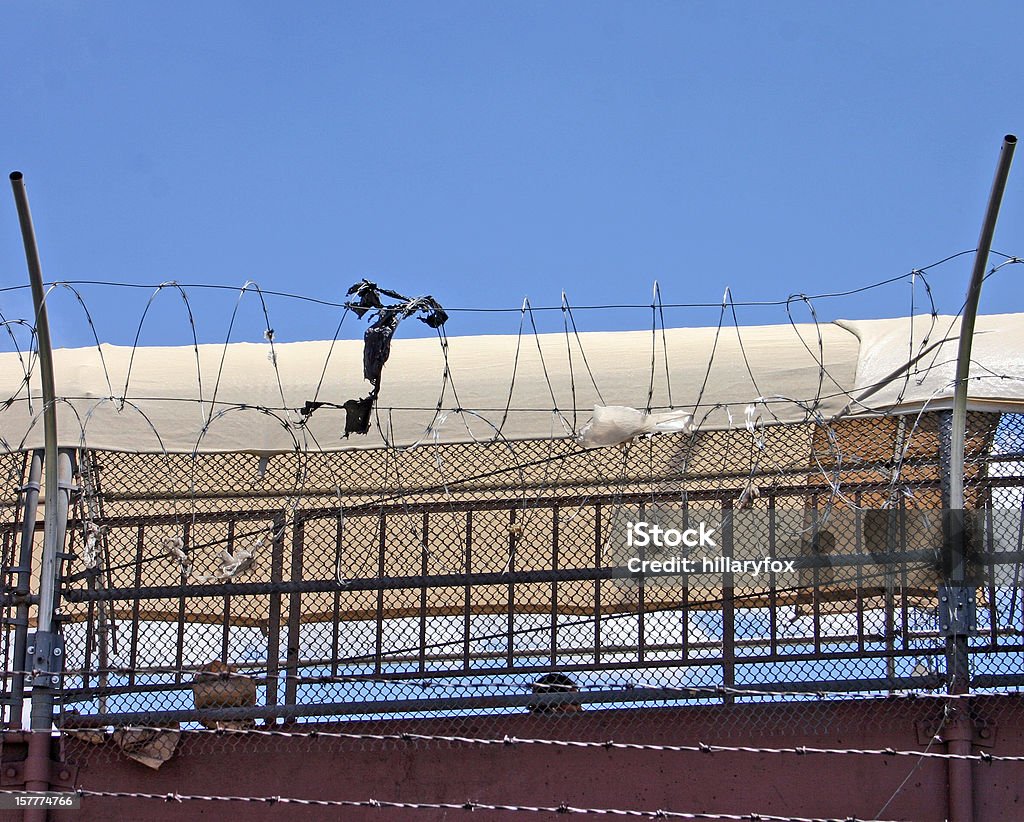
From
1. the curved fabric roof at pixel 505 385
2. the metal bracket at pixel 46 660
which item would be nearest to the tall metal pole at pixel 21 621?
the metal bracket at pixel 46 660

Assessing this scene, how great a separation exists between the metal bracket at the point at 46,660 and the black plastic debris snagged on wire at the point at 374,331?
1.53 metres

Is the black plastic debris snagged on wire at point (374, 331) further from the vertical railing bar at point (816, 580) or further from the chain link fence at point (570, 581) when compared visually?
the vertical railing bar at point (816, 580)

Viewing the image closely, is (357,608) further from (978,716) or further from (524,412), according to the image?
(978,716)

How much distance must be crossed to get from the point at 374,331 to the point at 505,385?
0.76m

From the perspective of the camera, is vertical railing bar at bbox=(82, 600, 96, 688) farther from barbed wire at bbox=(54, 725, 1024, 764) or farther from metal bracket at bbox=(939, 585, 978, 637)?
metal bracket at bbox=(939, 585, 978, 637)

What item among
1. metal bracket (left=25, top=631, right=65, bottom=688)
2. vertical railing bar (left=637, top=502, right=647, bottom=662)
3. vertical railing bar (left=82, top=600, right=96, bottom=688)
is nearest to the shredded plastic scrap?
vertical railing bar (left=637, top=502, right=647, bottom=662)

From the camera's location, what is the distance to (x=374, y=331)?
579 cm

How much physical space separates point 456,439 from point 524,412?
1.21 ft

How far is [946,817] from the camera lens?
17.1ft

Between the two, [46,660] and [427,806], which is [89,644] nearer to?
[46,660]

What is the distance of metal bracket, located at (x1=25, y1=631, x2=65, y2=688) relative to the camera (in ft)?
17.6

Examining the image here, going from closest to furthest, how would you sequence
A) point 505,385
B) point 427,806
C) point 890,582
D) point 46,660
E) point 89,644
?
point 427,806
point 46,660
point 890,582
point 89,644
point 505,385

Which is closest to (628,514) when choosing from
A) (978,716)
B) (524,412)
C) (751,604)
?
(524,412)

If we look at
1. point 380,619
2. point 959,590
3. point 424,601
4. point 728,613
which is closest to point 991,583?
point 959,590
